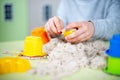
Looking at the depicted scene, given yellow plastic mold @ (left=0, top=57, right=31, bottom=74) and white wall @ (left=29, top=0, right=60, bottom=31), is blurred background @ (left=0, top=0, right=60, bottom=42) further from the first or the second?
yellow plastic mold @ (left=0, top=57, right=31, bottom=74)

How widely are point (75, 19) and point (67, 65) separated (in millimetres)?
398

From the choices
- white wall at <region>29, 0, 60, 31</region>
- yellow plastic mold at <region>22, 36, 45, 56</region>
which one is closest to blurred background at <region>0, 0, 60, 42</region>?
white wall at <region>29, 0, 60, 31</region>

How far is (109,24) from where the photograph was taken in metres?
0.75

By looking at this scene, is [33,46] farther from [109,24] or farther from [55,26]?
[109,24]

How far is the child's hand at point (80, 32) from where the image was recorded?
0.65 m

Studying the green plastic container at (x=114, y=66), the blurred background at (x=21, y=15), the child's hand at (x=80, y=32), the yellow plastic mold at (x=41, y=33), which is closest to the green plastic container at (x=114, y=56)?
the green plastic container at (x=114, y=66)

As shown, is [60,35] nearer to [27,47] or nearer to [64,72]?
[27,47]

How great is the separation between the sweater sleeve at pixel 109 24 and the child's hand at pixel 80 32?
0.09 feet

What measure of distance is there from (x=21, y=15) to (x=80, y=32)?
1130 millimetres

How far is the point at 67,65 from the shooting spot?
1.78ft

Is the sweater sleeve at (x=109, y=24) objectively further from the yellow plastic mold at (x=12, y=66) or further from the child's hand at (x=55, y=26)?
the yellow plastic mold at (x=12, y=66)

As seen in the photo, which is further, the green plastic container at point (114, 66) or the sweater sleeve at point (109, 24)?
the sweater sleeve at point (109, 24)

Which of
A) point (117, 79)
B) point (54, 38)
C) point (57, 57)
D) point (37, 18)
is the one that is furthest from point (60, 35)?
point (37, 18)

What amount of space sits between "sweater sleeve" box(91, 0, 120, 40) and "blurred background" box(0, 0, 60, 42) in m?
0.89
